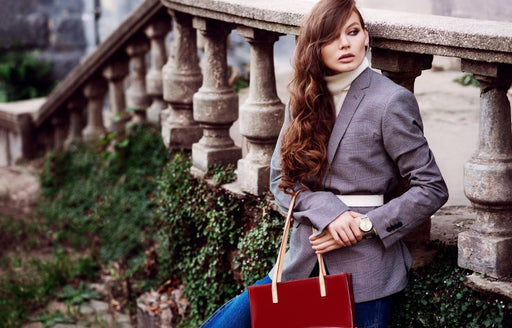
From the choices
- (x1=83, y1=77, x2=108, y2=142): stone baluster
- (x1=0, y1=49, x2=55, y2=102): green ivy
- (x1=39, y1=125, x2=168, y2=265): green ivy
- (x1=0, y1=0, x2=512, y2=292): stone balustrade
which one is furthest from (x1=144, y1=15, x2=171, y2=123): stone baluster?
(x1=0, y1=49, x2=55, y2=102): green ivy

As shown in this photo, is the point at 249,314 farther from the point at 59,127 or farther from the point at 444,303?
the point at 59,127

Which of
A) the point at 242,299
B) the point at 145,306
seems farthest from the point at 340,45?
the point at 145,306

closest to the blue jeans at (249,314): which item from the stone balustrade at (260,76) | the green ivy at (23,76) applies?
the stone balustrade at (260,76)

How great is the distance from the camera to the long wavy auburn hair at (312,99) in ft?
8.22

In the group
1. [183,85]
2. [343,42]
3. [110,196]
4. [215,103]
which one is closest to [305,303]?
[343,42]

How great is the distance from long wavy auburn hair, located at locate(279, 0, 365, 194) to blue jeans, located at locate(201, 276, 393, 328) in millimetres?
454

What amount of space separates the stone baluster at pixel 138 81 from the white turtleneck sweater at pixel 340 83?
3.40 metres

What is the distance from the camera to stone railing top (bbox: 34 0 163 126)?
543cm

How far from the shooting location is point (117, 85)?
6.33 m

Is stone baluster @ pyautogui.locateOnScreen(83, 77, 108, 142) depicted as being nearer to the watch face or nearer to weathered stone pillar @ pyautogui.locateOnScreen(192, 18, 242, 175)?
weathered stone pillar @ pyautogui.locateOnScreen(192, 18, 242, 175)

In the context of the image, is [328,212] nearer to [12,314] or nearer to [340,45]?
[340,45]

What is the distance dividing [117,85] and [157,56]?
3.07 feet

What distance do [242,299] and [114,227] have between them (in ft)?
9.25

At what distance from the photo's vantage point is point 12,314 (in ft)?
15.4
